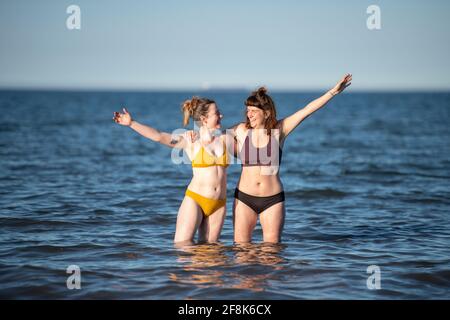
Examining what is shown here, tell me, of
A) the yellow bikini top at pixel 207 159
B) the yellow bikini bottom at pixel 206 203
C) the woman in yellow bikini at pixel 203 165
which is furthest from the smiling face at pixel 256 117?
the yellow bikini bottom at pixel 206 203

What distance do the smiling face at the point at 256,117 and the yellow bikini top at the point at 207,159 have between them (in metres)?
0.51

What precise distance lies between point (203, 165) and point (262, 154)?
0.81 meters

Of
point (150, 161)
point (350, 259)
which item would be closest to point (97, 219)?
point (350, 259)

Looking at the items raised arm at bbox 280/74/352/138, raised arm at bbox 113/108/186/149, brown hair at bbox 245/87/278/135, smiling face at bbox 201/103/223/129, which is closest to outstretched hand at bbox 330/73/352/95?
raised arm at bbox 280/74/352/138

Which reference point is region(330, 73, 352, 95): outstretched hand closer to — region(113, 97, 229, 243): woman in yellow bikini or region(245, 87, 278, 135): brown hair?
region(245, 87, 278, 135): brown hair

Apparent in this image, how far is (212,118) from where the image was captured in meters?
7.94

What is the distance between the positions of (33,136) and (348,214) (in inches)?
917

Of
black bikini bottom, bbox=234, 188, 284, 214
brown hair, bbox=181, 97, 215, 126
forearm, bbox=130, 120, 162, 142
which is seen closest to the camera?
forearm, bbox=130, 120, 162, 142

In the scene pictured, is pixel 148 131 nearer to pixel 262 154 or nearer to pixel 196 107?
pixel 196 107

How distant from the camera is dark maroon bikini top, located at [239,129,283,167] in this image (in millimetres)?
7988

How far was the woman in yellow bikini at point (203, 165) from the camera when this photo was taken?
7949mm

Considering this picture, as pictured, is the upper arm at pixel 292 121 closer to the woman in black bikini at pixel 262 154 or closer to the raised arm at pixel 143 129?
the woman in black bikini at pixel 262 154

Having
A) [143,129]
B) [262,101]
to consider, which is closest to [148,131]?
[143,129]

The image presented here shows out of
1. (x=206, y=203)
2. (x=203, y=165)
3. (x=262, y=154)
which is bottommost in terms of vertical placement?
(x=206, y=203)
